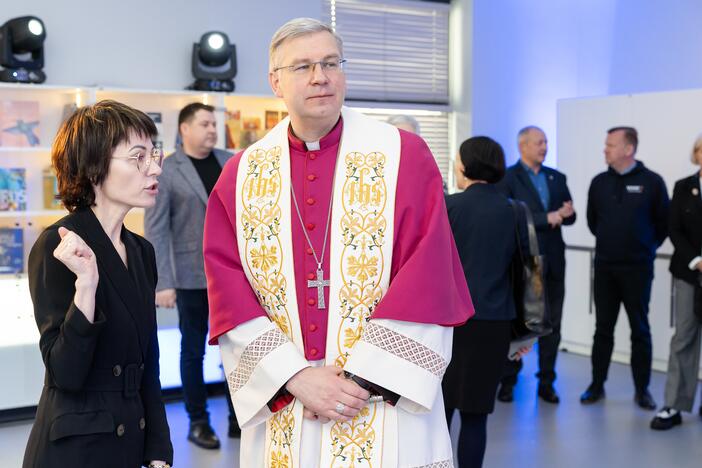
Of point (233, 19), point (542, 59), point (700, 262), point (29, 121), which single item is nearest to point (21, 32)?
point (29, 121)

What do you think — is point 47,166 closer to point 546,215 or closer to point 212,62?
point 212,62

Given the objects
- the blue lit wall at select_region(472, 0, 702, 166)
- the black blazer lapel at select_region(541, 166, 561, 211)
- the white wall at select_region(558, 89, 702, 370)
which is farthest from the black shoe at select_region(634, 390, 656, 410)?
the blue lit wall at select_region(472, 0, 702, 166)

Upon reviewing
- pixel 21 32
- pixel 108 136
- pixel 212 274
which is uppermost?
pixel 21 32

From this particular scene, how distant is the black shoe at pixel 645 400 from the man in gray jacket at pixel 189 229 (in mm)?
2546

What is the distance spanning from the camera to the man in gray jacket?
173 inches

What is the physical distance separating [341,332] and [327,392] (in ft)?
0.54

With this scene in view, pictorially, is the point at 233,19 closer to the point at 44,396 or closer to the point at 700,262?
the point at 700,262

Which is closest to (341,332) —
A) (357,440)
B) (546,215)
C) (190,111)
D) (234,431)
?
(357,440)

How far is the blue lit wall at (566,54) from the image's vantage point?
738 cm

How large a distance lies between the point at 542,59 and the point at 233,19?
2975 mm

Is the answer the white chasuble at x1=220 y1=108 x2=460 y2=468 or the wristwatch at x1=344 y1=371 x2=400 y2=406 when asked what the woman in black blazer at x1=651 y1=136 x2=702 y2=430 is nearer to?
the white chasuble at x1=220 y1=108 x2=460 y2=468

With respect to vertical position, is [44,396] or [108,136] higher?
[108,136]

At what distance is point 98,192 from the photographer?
1.96m

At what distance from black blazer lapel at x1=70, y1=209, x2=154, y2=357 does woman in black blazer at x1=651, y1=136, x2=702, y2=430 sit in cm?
363
